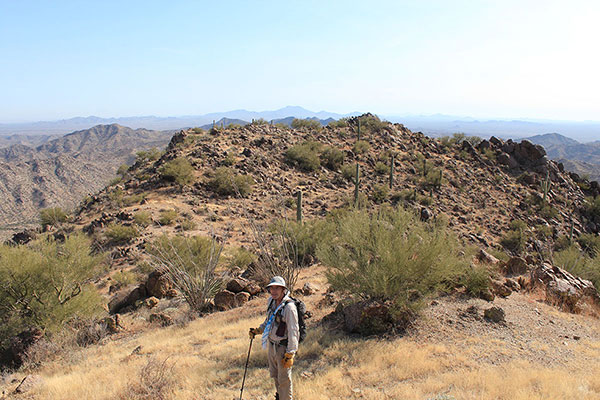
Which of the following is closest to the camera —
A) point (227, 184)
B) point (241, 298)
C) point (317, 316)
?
point (317, 316)

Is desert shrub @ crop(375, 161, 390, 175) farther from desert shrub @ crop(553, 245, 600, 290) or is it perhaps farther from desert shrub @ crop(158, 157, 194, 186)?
desert shrub @ crop(553, 245, 600, 290)

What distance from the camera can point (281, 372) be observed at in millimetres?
4590

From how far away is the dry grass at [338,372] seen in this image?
5164 millimetres

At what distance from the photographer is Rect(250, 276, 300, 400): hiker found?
173 inches

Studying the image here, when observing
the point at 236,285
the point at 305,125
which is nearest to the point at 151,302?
the point at 236,285

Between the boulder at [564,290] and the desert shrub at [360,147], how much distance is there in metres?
22.1

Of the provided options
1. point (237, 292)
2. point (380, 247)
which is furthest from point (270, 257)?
point (380, 247)

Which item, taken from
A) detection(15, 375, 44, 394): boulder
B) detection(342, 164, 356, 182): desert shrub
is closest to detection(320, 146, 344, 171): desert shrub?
detection(342, 164, 356, 182): desert shrub

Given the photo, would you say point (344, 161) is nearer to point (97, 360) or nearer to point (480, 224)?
point (480, 224)

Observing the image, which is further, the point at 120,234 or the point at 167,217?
the point at 167,217

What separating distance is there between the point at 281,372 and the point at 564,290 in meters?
8.72

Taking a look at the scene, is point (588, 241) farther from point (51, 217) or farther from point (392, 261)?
point (51, 217)

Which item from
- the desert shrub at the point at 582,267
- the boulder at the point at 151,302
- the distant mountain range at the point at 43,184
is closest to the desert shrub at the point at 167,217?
the boulder at the point at 151,302

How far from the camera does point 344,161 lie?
3014cm
